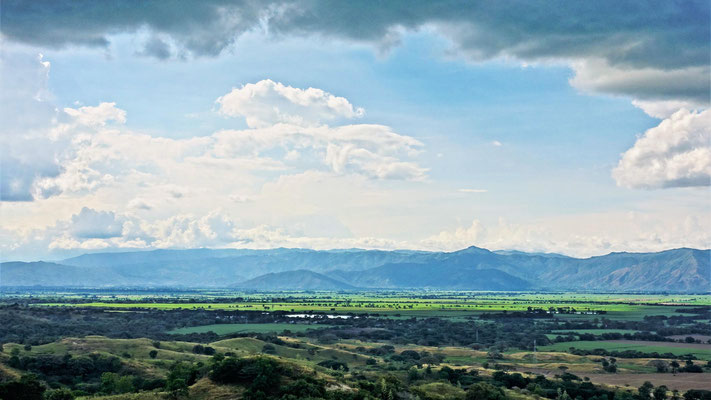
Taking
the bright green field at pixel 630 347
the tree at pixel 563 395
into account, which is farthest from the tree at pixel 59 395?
the bright green field at pixel 630 347

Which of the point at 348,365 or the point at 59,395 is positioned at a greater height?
the point at 59,395

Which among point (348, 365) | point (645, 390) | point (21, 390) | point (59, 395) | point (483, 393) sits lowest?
point (348, 365)

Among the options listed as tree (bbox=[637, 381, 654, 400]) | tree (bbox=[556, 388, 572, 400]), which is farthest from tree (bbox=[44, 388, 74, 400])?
tree (bbox=[637, 381, 654, 400])

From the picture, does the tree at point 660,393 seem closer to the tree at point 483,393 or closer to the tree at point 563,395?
the tree at point 563,395

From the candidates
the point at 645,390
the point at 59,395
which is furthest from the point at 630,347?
the point at 59,395

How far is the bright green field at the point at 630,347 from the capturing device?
519 feet

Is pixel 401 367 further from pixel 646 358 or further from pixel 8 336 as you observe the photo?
pixel 8 336

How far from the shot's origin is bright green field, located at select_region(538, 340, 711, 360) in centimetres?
15830

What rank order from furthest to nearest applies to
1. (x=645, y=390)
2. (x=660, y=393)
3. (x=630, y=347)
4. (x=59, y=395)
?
(x=630, y=347) → (x=645, y=390) → (x=660, y=393) → (x=59, y=395)

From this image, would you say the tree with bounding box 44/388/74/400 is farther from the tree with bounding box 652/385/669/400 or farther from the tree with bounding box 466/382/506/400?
the tree with bounding box 652/385/669/400

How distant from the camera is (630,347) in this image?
16675 centimetres

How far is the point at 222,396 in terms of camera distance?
75.2m

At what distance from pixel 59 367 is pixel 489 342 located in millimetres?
110292

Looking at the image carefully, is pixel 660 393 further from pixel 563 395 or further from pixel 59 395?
pixel 59 395
